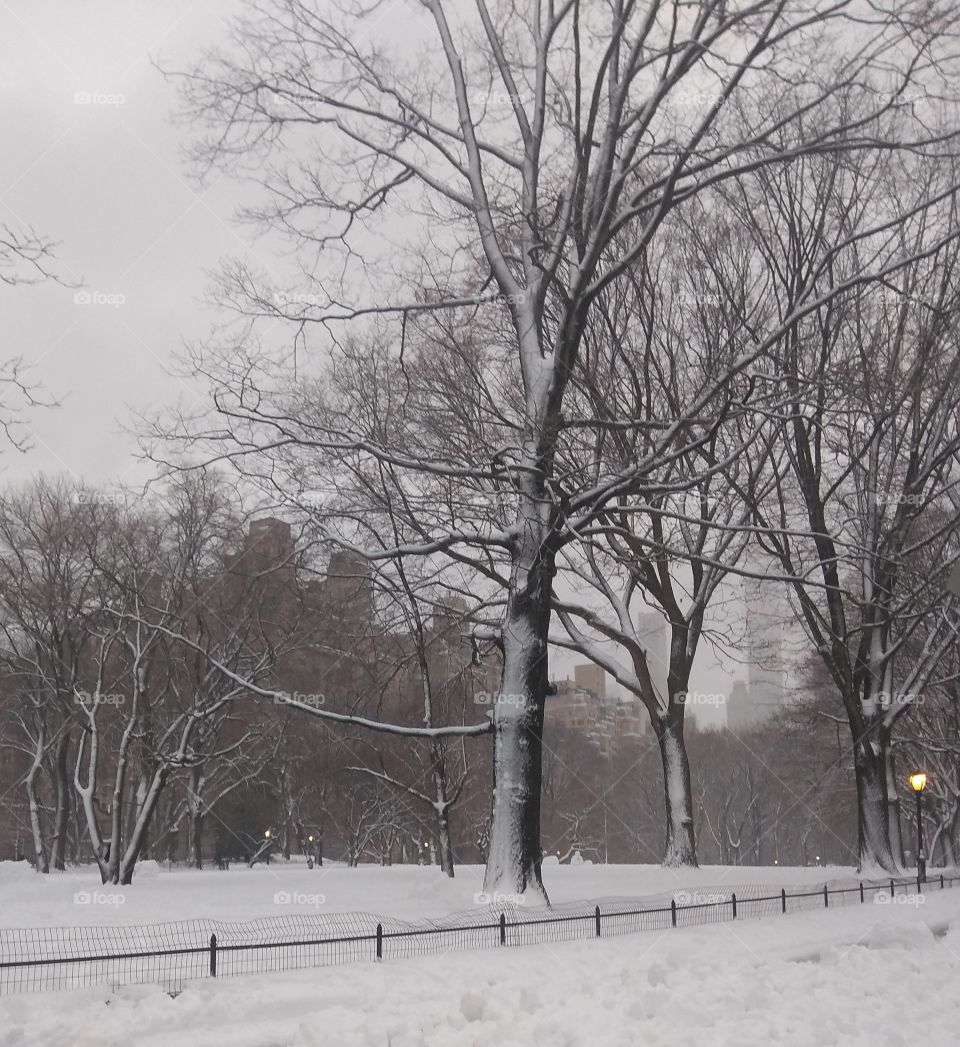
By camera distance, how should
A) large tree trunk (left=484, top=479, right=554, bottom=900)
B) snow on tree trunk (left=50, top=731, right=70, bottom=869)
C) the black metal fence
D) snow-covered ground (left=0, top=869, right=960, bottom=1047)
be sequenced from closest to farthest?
snow-covered ground (left=0, top=869, right=960, bottom=1047) < the black metal fence < large tree trunk (left=484, top=479, right=554, bottom=900) < snow on tree trunk (left=50, top=731, right=70, bottom=869)

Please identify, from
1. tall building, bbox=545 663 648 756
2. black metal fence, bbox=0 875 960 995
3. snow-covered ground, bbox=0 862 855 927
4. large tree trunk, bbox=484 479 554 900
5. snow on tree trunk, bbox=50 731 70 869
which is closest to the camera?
black metal fence, bbox=0 875 960 995

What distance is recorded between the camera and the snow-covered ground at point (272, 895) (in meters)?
15.9

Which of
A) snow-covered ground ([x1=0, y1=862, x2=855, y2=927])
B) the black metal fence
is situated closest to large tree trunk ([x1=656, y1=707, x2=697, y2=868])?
snow-covered ground ([x1=0, y1=862, x2=855, y2=927])

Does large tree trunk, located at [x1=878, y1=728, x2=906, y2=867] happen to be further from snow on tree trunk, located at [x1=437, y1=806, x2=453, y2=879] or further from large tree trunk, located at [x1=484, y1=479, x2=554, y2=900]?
large tree trunk, located at [x1=484, y1=479, x2=554, y2=900]

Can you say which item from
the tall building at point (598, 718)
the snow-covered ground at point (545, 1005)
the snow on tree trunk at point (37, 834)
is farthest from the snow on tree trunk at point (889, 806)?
the tall building at point (598, 718)

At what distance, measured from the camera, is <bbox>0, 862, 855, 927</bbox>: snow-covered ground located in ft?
52.1

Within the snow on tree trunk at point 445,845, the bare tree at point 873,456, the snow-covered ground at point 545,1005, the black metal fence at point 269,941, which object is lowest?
the snow-covered ground at point 545,1005

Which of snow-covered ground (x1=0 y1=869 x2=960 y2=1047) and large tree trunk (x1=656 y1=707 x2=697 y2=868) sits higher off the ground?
large tree trunk (x1=656 y1=707 x2=697 y2=868)

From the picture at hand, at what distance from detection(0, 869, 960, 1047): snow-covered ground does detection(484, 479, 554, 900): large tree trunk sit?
2.92 metres

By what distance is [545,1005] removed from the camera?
9.91 metres

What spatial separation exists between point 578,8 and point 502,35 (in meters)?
2.70

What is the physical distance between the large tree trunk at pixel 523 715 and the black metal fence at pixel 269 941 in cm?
92

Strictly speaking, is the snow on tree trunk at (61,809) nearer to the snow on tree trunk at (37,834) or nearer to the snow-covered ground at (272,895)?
the snow on tree trunk at (37,834)

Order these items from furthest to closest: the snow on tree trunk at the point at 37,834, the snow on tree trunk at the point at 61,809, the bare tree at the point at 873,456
Result: the snow on tree trunk at the point at 61,809, the snow on tree trunk at the point at 37,834, the bare tree at the point at 873,456
